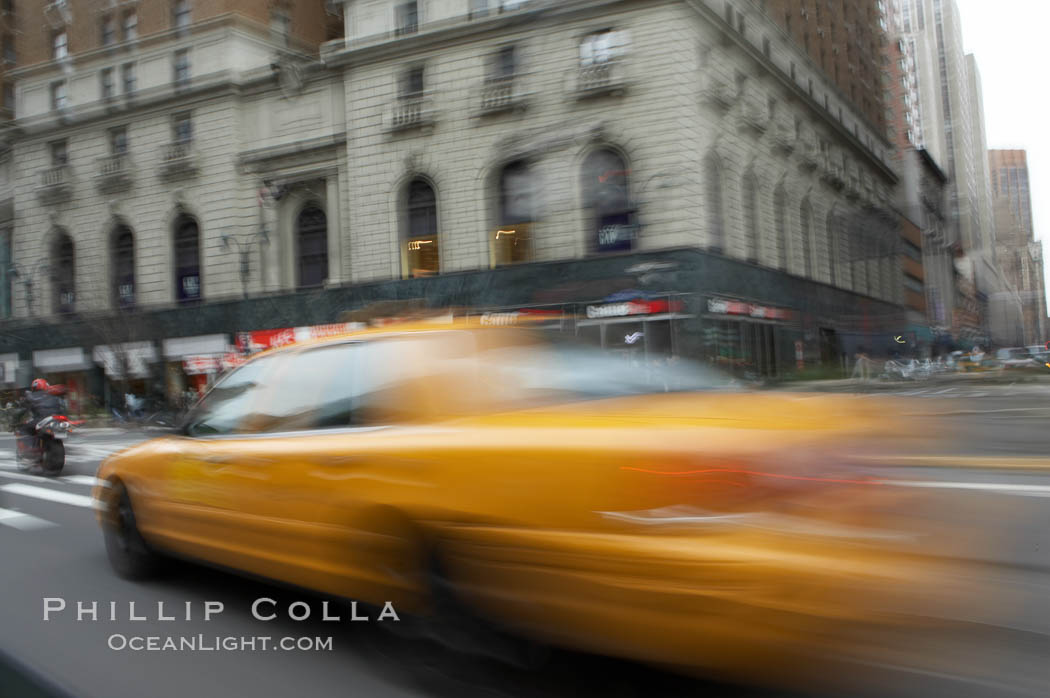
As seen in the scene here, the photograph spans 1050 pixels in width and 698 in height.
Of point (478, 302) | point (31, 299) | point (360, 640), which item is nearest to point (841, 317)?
point (478, 302)

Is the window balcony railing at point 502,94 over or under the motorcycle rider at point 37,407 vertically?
over

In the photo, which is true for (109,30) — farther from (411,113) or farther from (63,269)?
(411,113)

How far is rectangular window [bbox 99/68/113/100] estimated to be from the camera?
3050 centimetres

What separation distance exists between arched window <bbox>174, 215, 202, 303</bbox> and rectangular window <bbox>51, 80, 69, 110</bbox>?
21.2 feet

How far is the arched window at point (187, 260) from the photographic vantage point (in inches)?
1211

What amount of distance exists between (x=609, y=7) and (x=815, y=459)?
21966 millimetres

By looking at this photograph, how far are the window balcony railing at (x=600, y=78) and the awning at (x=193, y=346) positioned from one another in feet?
52.3

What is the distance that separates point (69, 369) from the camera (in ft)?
111

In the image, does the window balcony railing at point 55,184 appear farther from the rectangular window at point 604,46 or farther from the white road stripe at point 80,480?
the white road stripe at point 80,480

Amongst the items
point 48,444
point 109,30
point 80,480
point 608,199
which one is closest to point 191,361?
point 109,30

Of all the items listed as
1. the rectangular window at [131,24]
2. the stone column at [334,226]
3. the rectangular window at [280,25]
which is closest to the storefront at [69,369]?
the stone column at [334,226]

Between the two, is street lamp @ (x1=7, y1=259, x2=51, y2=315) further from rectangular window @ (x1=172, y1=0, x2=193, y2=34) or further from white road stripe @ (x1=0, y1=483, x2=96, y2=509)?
white road stripe @ (x1=0, y1=483, x2=96, y2=509)

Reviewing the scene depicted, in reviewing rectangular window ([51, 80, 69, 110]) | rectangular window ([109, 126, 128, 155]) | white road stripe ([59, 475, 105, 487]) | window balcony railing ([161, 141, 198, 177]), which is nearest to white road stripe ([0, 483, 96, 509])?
white road stripe ([59, 475, 105, 487])

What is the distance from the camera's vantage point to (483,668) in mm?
2945
